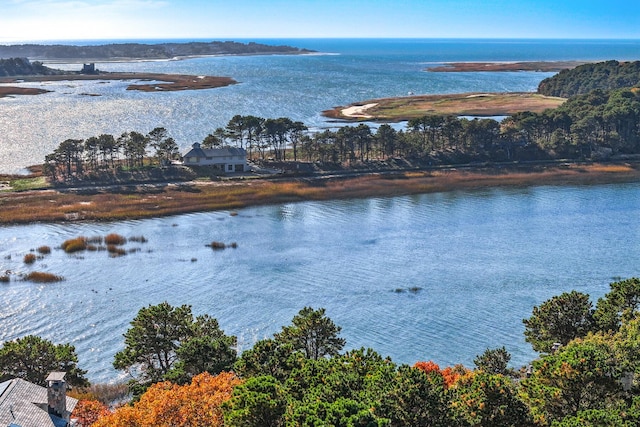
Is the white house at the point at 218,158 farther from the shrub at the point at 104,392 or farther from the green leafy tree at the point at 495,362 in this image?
the green leafy tree at the point at 495,362

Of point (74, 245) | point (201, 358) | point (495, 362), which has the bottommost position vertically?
point (74, 245)

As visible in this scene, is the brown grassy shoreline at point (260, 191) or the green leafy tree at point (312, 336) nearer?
the green leafy tree at point (312, 336)

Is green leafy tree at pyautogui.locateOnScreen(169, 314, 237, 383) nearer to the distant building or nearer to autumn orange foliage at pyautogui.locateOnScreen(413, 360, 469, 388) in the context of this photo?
the distant building

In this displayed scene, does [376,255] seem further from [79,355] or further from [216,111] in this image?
[216,111]

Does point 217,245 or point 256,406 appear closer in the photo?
point 256,406

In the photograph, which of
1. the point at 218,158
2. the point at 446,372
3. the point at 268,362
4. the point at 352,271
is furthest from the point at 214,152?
the point at 268,362

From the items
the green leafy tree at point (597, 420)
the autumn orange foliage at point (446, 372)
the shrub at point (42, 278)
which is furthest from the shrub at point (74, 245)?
the green leafy tree at point (597, 420)

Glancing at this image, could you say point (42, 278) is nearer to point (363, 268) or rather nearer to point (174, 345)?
point (174, 345)
